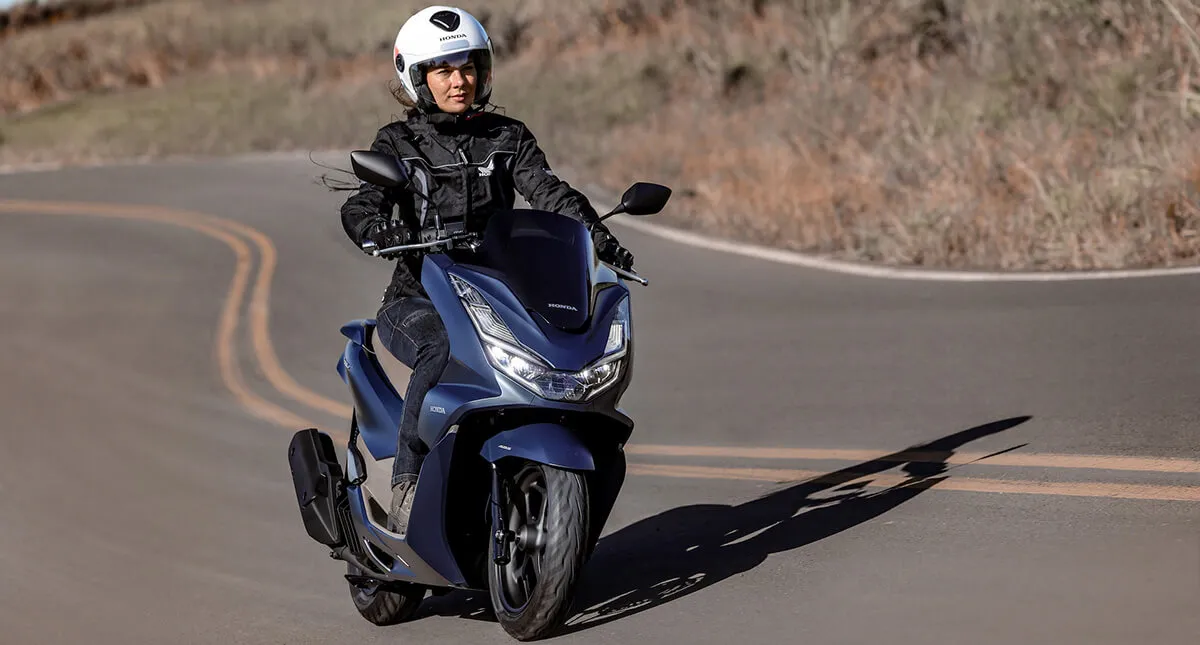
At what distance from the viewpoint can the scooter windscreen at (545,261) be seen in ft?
20.2

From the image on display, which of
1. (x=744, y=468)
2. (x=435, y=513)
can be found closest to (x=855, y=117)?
(x=744, y=468)

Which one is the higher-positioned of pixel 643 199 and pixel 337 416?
pixel 643 199

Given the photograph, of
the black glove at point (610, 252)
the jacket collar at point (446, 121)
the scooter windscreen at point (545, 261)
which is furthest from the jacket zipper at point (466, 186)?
the black glove at point (610, 252)

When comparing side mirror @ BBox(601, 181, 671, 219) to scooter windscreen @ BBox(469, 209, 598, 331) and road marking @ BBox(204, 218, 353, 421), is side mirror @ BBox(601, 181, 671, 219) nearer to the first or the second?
scooter windscreen @ BBox(469, 209, 598, 331)

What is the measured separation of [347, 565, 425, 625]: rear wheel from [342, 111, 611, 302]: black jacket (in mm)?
1212

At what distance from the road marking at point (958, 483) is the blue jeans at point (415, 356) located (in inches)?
111

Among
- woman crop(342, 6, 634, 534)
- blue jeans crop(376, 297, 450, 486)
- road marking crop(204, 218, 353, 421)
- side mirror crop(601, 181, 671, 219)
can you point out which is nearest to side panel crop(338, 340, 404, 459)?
blue jeans crop(376, 297, 450, 486)

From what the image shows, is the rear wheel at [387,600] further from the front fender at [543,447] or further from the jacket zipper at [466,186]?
the jacket zipper at [466,186]

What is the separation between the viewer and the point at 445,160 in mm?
6969

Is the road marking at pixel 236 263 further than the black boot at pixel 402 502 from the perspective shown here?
Yes

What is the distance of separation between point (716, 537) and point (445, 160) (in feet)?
7.66

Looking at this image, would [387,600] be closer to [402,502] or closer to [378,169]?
[402,502]

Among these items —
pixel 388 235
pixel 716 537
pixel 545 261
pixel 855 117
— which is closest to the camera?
pixel 545 261

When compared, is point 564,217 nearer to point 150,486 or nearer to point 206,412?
point 150,486
